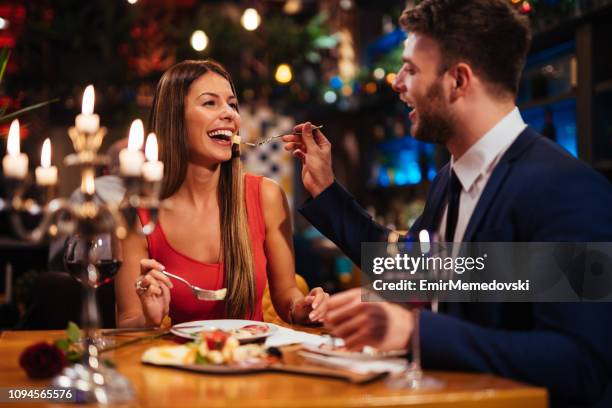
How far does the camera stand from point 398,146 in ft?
24.5

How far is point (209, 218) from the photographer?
8.04ft

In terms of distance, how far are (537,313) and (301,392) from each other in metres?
0.50

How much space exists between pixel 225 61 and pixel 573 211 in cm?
652

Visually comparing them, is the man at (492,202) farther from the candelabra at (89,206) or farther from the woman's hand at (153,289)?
the woman's hand at (153,289)

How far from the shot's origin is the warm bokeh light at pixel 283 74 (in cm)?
693

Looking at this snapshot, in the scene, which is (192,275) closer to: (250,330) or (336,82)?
(250,330)

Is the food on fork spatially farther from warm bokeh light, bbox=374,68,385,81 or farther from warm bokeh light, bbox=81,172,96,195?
warm bokeh light, bbox=374,68,385,81

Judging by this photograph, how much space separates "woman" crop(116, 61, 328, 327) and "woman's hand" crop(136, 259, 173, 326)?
0.39 metres

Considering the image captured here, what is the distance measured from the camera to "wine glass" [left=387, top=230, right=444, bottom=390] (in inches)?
45.5

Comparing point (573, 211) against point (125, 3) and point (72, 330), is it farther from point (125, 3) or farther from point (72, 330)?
point (125, 3)

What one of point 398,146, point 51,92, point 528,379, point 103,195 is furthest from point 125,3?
point 528,379

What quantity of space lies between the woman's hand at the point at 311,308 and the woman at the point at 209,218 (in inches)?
13.0

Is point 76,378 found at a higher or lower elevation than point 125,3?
lower

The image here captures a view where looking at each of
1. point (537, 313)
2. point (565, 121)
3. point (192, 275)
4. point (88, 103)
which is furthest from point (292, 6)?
point (537, 313)
